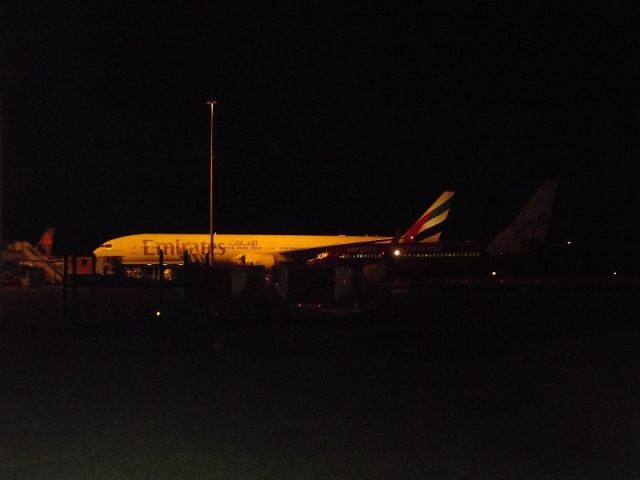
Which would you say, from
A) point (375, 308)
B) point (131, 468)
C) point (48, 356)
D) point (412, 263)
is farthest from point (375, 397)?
point (412, 263)

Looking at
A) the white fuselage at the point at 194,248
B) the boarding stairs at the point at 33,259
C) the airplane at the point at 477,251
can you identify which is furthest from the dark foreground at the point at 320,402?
the white fuselage at the point at 194,248

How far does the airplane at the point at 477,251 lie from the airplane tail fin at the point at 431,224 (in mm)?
4929

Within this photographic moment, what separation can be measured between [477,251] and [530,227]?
3713 mm

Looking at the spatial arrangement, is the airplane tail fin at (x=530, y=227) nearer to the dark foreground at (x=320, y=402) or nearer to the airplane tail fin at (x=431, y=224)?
the airplane tail fin at (x=431, y=224)

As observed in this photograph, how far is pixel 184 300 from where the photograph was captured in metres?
23.8

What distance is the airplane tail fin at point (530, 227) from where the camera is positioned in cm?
5062

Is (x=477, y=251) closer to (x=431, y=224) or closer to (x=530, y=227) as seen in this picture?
(x=530, y=227)

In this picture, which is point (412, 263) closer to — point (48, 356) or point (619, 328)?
point (619, 328)

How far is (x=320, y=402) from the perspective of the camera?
10758 mm

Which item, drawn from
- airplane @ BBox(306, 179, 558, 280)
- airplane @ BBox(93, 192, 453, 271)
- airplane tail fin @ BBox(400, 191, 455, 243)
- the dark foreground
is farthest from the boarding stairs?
the dark foreground

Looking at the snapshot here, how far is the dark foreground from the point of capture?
25.6 ft

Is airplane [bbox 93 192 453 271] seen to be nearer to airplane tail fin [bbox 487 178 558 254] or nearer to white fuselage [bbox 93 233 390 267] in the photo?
white fuselage [bbox 93 233 390 267]

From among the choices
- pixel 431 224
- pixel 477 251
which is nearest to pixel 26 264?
pixel 431 224

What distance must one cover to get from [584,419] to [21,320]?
17.8 meters
